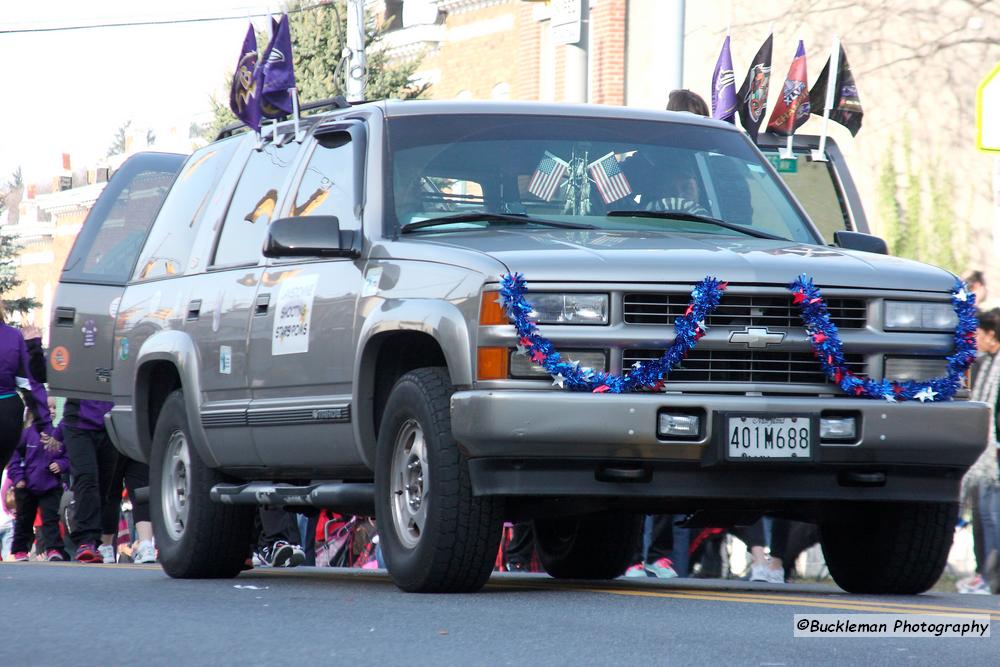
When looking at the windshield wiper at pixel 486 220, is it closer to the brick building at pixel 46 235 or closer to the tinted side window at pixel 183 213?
the tinted side window at pixel 183 213

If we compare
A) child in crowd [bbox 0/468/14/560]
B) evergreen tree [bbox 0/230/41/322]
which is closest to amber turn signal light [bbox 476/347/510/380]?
child in crowd [bbox 0/468/14/560]

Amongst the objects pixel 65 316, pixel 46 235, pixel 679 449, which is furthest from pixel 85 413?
pixel 46 235

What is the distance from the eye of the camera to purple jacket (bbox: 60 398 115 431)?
1427 cm

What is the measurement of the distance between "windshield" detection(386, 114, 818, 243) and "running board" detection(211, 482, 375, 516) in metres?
1.11

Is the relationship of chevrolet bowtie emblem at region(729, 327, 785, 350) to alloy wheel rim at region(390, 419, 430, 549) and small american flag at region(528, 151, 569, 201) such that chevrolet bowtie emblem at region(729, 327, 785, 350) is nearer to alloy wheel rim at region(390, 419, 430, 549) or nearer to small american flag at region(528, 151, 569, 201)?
alloy wheel rim at region(390, 419, 430, 549)

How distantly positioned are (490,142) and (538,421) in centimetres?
190

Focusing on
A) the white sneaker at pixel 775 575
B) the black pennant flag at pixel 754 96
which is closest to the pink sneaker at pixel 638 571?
the white sneaker at pixel 775 575

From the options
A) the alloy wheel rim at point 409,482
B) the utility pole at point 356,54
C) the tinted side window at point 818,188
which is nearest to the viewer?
the alloy wheel rim at point 409,482

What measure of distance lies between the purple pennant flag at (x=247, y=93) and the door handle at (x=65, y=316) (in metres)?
3.63

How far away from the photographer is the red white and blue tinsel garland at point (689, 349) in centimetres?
721

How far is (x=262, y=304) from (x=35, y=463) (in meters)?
6.87

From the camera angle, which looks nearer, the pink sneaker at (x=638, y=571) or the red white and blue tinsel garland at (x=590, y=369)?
the red white and blue tinsel garland at (x=590, y=369)

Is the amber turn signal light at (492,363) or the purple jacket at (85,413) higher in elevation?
the amber turn signal light at (492,363)

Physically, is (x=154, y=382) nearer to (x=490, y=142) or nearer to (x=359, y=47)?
(x=490, y=142)
